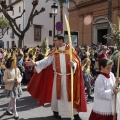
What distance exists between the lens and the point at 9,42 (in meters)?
49.5

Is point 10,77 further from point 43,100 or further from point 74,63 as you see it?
point 74,63

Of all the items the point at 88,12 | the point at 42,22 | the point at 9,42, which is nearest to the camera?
the point at 88,12

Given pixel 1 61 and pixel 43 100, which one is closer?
pixel 43 100

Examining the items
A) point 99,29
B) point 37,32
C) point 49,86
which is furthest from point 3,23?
point 49,86

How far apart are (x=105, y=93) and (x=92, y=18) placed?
24329mm

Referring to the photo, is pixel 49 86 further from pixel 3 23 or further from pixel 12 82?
pixel 3 23


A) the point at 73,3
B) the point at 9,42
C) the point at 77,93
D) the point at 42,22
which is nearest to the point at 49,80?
the point at 77,93

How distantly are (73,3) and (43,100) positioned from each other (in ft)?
83.9

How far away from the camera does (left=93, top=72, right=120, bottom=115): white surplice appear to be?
4508mm

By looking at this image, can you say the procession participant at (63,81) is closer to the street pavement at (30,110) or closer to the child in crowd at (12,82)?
the street pavement at (30,110)

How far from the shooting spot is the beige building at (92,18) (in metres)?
26.5

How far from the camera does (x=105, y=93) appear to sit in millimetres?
4484

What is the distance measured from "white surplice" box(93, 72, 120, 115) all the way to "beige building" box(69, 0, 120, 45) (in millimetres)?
20869

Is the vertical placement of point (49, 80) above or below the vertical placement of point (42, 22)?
below
